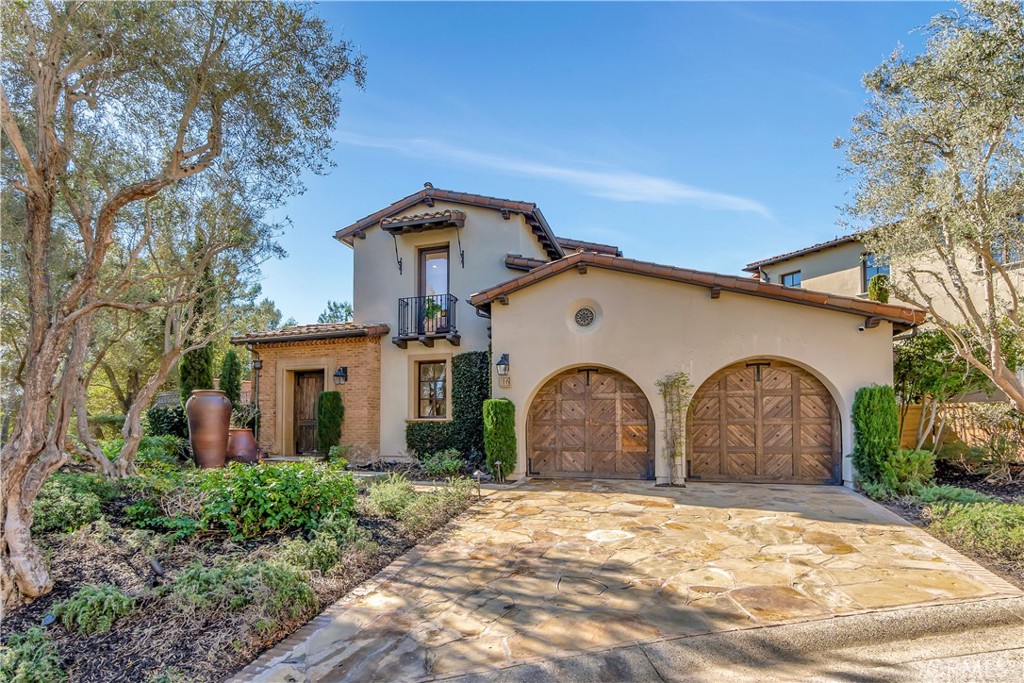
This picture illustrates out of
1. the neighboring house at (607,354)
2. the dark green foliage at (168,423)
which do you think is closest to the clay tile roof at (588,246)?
the neighboring house at (607,354)

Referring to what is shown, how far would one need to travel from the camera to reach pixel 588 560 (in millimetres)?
5891

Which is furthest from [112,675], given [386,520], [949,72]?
[949,72]

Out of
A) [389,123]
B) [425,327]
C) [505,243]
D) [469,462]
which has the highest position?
[389,123]

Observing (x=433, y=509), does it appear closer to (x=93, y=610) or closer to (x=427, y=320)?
(x=93, y=610)

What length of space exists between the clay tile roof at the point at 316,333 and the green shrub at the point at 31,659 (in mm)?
10624

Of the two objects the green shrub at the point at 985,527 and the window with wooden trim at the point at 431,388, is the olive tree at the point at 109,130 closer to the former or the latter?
the window with wooden trim at the point at 431,388

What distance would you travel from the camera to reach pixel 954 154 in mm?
7043

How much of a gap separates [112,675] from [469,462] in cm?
948

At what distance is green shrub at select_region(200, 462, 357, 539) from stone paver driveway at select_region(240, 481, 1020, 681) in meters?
1.34

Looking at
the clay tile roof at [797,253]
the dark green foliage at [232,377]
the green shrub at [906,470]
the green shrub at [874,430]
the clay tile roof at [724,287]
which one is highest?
the clay tile roof at [797,253]

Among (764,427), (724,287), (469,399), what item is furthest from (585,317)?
(764,427)

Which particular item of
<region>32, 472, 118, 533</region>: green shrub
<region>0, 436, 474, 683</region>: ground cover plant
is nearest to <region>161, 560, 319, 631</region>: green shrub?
<region>0, 436, 474, 683</region>: ground cover plant

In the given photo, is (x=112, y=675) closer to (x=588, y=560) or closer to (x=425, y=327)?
(x=588, y=560)

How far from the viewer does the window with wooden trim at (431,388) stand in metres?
14.2
